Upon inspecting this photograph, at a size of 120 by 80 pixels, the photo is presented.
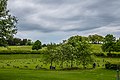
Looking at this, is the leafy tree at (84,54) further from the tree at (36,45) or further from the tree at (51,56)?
the tree at (36,45)

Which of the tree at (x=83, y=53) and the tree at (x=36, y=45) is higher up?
the tree at (x=36, y=45)

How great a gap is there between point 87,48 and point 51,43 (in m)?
12.6

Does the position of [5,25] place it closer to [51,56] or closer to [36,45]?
[51,56]

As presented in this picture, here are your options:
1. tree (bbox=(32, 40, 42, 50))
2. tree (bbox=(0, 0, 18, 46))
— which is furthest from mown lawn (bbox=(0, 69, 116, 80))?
tree (bbox=(32, 40, 42, 50))

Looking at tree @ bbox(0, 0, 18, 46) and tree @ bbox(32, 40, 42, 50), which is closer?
tree @ bbox(0, 0, 18, 46)

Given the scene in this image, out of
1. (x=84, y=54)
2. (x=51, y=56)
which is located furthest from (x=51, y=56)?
(x=84, y=54)

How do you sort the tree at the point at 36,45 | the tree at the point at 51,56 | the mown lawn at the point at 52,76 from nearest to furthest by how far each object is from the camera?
1. the mown lawn at the point at 52,76
2. the tree at the point at 51,56
3. the tree at the point at 36,45

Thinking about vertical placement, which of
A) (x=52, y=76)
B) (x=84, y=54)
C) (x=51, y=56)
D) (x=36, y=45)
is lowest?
(x=52, y=76)

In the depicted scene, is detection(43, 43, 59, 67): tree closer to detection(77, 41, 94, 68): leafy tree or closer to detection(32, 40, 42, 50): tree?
detection(77, 41, 94, 68): leafy tree

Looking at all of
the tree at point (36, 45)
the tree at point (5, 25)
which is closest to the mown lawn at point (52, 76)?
the tree at point (5, 25)

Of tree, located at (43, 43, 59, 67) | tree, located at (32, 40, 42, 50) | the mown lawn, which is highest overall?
tree, located at (32, 40, 42, 50)

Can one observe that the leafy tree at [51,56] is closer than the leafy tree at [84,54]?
No

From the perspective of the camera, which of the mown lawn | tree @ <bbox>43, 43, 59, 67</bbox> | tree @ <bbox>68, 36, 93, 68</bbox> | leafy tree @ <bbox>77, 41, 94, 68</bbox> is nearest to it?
the mown lawn

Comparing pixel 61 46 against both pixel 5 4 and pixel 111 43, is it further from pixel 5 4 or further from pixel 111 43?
pixel 111 43
